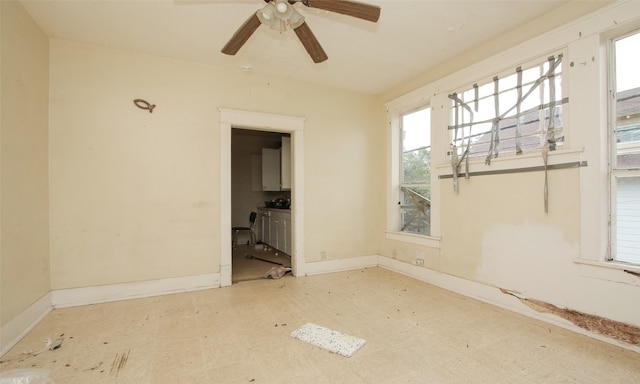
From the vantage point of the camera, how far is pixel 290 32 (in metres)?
2.82

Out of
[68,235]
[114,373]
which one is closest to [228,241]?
[68,235]

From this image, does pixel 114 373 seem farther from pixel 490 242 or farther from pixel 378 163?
pixel 378 163

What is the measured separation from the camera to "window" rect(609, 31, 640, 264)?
7.09 ft

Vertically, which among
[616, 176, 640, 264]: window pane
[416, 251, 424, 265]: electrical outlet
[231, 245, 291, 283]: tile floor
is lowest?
[231, 245, 291, 283]: tile floor

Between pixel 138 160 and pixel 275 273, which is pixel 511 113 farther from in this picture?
pixel 138 160

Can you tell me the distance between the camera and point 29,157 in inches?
98.7

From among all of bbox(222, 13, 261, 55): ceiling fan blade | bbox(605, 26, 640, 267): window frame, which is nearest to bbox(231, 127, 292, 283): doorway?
bbox(222, 13, 261, 55): ceiling fan blade

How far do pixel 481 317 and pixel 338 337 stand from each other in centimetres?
137

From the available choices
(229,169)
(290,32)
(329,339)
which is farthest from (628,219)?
(229,169)

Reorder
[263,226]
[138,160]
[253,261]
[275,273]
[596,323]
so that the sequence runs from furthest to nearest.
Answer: [263,226]
[253,261]
[275,273]
[138,160]
[596,323]

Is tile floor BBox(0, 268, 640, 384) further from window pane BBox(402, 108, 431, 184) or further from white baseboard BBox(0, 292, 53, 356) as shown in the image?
window pane BBox(402, 108, 431, 184)

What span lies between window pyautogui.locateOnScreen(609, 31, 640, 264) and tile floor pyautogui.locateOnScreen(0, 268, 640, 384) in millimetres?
797

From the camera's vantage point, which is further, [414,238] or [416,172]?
[416,172]

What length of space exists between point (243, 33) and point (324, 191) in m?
2.45
